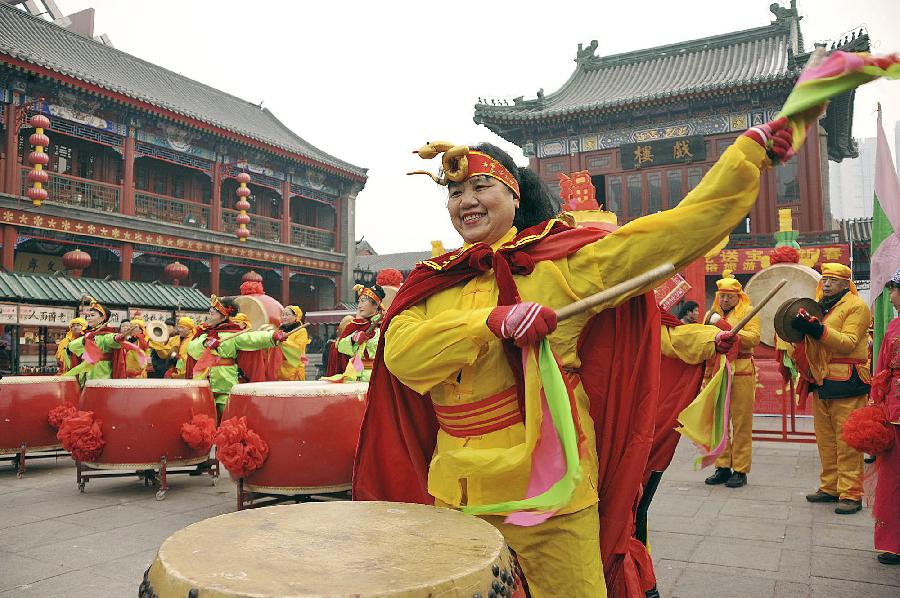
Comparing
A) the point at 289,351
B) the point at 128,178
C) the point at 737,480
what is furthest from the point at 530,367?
the point at 128,178

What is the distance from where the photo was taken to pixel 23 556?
3.60 m

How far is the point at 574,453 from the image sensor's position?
1.48 metres

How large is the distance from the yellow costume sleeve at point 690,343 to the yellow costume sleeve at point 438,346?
1924 millimetres

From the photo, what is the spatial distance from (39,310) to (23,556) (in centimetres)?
924

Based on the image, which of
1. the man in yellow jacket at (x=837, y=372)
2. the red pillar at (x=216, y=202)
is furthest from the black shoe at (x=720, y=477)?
the red pillar at (x=216, y=202)

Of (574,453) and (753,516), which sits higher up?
(574,453)

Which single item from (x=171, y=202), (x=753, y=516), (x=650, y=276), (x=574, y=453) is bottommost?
(x=753, y=516)

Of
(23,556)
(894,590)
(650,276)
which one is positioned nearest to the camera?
(650,276)

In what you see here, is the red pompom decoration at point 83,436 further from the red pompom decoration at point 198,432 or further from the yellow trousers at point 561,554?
the yellow trousers at point 561,554

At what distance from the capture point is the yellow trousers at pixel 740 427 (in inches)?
217

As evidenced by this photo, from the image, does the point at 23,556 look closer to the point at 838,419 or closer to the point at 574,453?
the point at 574,453

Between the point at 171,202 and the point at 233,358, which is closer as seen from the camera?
the point at 233,358

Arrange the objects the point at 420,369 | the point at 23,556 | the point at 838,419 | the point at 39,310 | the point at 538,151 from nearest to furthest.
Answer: the point at 420,369 < the point at 23,556 < the point at 838,419 < the point at 39,310 < the point at 538,151

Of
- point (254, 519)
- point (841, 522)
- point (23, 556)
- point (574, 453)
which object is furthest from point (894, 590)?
point (23, 556)
